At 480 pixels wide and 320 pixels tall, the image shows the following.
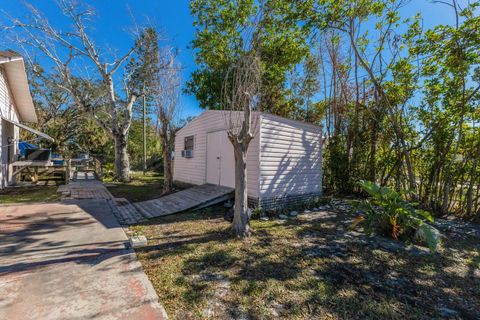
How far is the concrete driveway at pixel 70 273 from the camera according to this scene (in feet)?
6.40

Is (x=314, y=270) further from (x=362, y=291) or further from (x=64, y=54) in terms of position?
(x=64, y=54)

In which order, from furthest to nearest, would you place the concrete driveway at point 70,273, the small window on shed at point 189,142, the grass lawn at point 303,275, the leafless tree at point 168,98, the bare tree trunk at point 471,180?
the small window on shed at point 189,142 < the leafless tree at point 168,98 < the bare tree trunk at point 471,180 < the grass lawn at point 303,275 < the concrete driveway at point 70,273

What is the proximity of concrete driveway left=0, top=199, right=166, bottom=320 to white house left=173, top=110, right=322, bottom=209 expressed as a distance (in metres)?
3.16

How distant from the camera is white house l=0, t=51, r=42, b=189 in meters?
7.63

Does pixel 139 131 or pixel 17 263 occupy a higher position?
pixel 139 131

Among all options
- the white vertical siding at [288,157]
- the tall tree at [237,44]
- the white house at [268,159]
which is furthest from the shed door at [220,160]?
the tall tree at [237,44]

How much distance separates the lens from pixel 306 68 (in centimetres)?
1007

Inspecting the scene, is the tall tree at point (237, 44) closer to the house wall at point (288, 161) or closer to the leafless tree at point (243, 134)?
the house wall at point (288, 161)

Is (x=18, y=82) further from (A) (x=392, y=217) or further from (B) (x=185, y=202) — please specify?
(A) (x=392, y=217)

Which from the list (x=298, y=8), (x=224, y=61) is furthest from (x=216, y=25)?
(x=298, y=8)

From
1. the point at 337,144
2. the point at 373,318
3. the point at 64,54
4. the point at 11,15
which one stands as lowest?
the point at 373,318

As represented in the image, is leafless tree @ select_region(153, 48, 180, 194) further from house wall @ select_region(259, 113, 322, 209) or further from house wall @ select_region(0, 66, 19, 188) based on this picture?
house wall @ select_region(0, 66, 19, 188)

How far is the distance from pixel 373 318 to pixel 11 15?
1535cm

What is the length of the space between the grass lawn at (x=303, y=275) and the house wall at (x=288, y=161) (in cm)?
151
